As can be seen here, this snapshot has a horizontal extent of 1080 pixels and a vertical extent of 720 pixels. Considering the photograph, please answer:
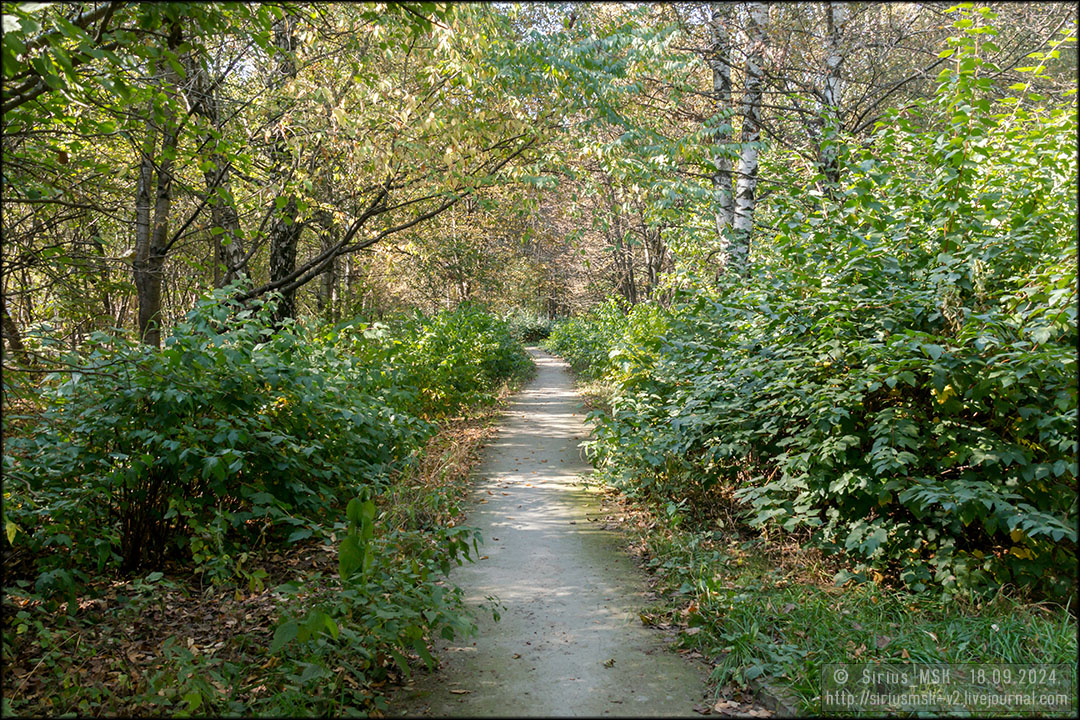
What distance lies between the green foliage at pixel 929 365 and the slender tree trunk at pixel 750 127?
2391 millimetres

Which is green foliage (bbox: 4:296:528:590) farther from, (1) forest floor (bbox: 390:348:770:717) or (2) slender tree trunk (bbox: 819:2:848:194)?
(2) slender tree trunk (bbox: 819:2:848:194)

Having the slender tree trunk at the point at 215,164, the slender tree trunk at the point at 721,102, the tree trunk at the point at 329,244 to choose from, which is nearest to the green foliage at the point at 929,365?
the slender tree trunk at the point at 721,102

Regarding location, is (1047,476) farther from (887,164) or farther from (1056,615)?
(887,164)

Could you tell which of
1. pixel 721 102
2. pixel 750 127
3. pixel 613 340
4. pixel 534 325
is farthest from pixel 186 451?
pixel 534 325

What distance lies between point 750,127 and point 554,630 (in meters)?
7.11

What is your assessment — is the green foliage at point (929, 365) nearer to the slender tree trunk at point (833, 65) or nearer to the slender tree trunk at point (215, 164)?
the slender tree trunk at point (833, 65)

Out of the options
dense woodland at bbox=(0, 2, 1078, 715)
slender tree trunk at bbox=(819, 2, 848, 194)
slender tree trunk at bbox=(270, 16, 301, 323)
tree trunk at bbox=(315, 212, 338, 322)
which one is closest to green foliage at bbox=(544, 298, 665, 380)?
dense woodland at bbox=(0, 2, 1078, 715)

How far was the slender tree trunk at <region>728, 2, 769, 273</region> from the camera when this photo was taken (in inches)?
311

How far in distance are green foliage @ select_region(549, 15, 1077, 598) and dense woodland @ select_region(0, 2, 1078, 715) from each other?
0.03m

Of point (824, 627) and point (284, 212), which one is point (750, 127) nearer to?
point (284, 212)

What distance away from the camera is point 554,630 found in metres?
4.04

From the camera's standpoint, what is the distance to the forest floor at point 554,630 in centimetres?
313

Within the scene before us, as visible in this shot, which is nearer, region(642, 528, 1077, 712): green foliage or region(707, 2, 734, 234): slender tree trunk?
region(642, 528, 1077, 712): green foliage

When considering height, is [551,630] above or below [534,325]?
below
